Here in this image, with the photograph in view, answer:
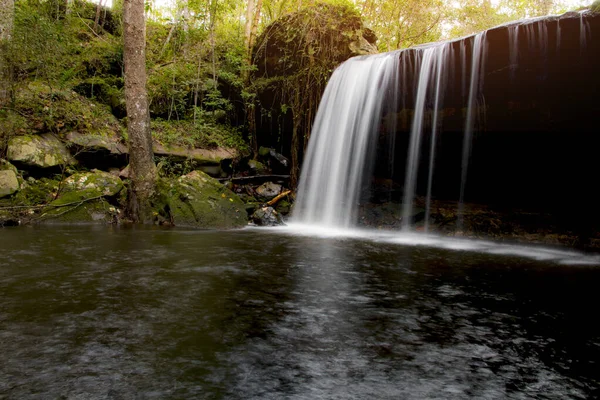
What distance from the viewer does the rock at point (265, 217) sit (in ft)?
30.2

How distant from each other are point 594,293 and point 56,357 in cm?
454

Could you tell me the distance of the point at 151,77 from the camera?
39.5 ft

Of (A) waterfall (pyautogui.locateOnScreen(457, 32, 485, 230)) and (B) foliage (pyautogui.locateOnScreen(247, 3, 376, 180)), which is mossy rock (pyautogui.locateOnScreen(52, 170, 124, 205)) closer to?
(B) foliage (pyautogui.locateOnScreen(247, 3, 376, 180))

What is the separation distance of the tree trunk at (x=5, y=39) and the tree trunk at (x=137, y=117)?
2.73 m

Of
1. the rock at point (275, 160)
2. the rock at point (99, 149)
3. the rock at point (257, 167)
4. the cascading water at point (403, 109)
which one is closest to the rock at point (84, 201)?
the rock at point (99, 149)

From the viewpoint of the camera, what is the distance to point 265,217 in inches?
366

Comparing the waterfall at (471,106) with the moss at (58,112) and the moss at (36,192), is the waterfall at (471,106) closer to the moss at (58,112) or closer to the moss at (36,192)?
the moss at (58,112)

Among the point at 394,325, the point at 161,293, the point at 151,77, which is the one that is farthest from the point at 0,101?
the point at 394,325

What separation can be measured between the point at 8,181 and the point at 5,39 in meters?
3.29

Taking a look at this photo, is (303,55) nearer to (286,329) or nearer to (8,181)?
(8,181)

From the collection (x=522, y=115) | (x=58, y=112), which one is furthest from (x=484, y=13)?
(x=58, y=112)

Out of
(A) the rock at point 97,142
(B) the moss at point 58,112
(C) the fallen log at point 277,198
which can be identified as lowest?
(C) the fallen log at point 277,198

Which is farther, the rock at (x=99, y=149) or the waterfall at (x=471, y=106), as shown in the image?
the rock at (x=99, y=149)

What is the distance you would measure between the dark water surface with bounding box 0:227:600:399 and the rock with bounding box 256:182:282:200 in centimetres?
656
